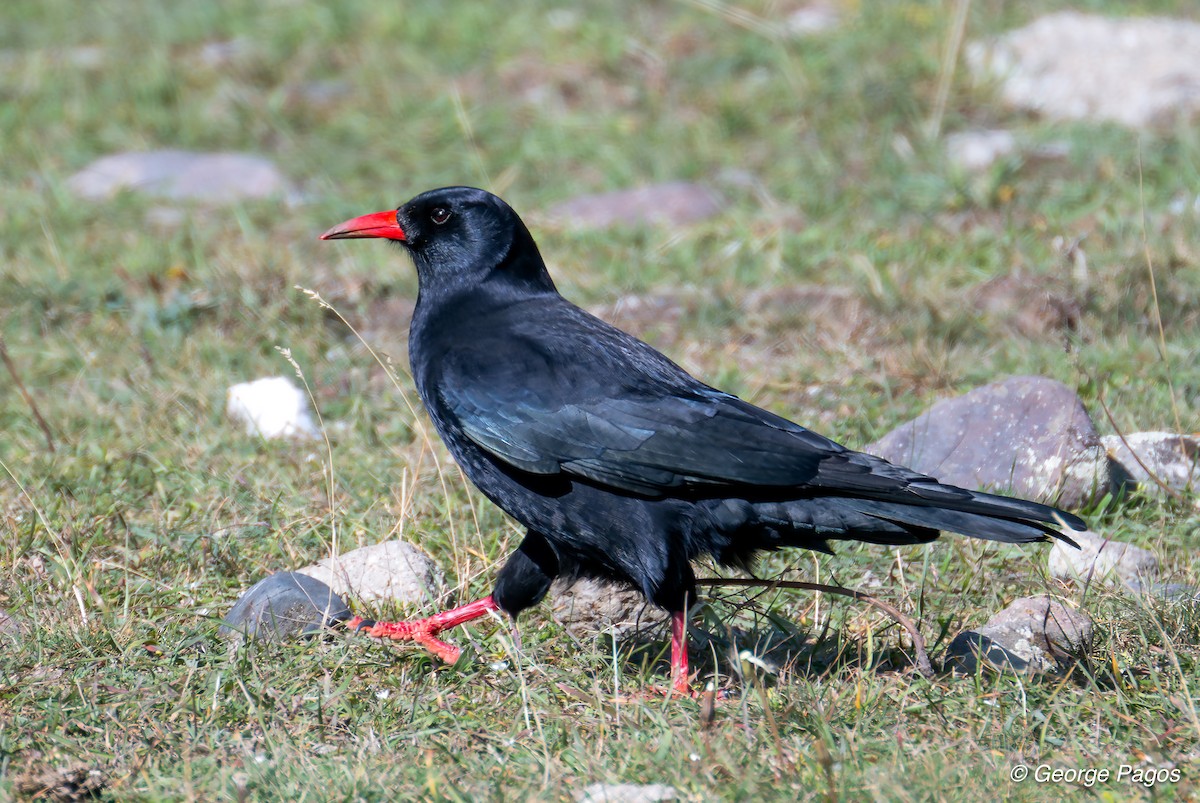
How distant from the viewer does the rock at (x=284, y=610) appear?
12.1ft

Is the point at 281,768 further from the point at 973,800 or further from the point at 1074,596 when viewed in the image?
the point at 1074,596

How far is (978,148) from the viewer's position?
7750 mm

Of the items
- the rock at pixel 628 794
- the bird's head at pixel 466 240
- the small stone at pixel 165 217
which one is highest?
the bird's head at pixel 466 240

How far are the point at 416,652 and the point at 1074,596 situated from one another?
187 cm

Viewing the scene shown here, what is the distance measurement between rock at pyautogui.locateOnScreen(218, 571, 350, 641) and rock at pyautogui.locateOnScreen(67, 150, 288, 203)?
4.34 m

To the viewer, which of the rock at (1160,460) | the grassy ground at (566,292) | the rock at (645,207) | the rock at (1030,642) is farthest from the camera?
the rock at (645,207)

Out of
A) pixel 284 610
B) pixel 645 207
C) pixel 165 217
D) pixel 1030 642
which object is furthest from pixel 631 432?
pixel 165 217

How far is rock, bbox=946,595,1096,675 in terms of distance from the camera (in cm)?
358

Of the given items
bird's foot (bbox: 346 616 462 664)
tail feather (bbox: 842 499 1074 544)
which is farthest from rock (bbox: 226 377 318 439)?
tail feather (bbox: 842 499 1074 544)

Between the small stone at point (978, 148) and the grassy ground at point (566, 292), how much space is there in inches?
7.2

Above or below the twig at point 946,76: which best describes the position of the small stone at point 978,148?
below

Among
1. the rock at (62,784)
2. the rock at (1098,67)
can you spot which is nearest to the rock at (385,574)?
the rock at (62,784)

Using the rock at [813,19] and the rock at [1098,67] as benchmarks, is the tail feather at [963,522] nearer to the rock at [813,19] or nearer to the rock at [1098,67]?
the rock at [1098,67]

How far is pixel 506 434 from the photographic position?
11.9 feet
